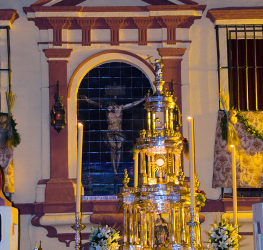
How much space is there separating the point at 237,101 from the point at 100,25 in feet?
9.92

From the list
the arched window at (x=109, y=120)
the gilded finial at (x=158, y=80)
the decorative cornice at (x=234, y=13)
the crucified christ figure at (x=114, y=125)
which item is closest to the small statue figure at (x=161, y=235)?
the gilded finial at (x=158, y=80)

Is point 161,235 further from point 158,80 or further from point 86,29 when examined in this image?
point 86,29

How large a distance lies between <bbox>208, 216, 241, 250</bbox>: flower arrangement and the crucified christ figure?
5.46 meters

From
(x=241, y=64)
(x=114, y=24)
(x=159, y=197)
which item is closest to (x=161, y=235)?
(x=159, y=197)

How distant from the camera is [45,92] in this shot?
15.3m

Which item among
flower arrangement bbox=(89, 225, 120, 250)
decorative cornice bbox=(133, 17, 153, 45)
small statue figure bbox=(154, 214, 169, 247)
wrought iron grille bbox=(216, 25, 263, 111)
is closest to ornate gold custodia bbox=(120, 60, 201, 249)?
small statue figure bbox=(154, 214, 169, 247)

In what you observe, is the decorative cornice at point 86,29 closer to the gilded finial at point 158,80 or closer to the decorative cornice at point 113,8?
the decorative cornice at point 113,8

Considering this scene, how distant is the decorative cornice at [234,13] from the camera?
50.2 feet

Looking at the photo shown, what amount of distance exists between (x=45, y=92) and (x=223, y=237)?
6.16 m

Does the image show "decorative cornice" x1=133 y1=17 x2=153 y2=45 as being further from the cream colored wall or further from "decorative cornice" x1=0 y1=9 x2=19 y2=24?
"decorative cornice" x1=0 y1=9 x2=19 y2=24

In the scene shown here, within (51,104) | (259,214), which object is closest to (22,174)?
(51,104)

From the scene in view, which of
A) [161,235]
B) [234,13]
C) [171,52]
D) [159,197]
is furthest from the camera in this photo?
[234,13]

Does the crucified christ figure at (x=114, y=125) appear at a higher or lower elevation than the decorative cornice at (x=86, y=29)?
lower

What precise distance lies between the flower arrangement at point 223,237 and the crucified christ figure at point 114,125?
17.9 feet
